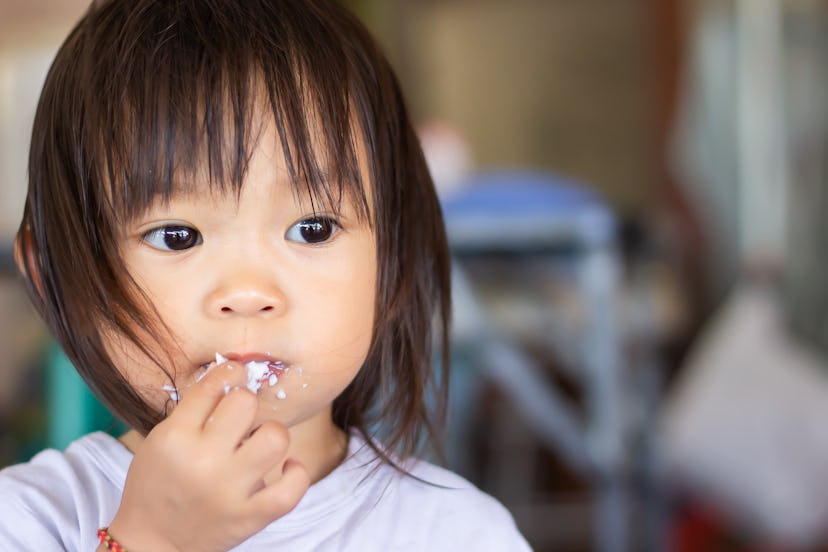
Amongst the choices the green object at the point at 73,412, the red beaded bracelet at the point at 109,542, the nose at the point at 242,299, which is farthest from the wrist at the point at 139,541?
the green object at the point at 73,412

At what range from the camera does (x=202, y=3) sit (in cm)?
60

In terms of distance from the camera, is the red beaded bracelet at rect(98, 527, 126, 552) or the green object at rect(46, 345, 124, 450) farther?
the green object at rect(46, 345, 124, 450)

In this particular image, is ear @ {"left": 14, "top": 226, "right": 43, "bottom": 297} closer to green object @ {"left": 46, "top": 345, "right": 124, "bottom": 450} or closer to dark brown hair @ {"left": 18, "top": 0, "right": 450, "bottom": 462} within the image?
dark brown hair @ {"left": 18, "top": 0, "right": 450, "bottom": 462}

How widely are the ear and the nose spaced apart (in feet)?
0.43

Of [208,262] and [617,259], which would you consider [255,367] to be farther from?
[617,259]

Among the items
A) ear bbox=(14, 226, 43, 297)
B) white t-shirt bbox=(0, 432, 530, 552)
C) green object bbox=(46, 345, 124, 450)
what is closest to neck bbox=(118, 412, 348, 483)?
white t-shirt bbox=(0, 432, 530, 552)

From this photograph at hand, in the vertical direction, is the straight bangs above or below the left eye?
above

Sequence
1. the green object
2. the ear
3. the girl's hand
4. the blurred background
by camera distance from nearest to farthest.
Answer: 1. the girl's hand
2. the ear
3. the green object
4. the blurred background

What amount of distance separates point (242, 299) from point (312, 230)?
72 millimetres

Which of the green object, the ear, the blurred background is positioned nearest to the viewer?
the ear

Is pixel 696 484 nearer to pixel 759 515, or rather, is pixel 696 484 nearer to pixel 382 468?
pixel 759 515

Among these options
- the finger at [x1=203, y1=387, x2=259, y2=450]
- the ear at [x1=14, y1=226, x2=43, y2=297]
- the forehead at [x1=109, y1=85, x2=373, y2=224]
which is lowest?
the finger at [x1=203, y1=387, x2=259, y2=450]

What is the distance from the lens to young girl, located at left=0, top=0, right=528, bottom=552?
0.52 m

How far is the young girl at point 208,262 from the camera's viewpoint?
52 centimetres
